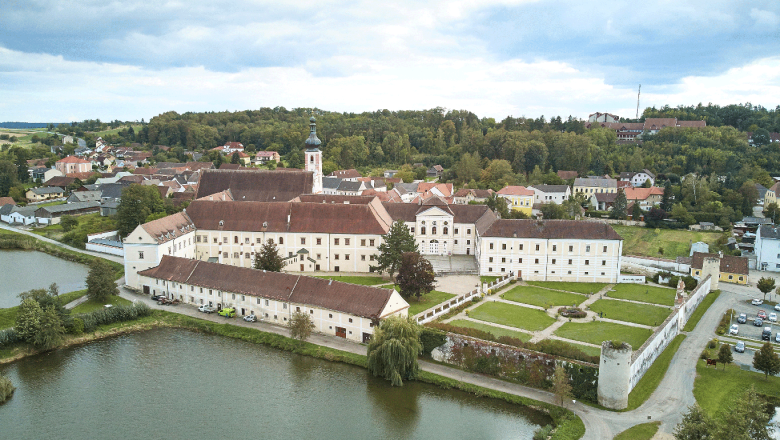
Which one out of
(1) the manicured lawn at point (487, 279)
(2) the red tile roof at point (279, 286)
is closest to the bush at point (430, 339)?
(2) the red tile roof at point (279, 286)

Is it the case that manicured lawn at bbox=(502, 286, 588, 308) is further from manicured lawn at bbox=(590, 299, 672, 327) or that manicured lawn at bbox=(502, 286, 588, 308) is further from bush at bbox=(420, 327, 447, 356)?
bush at bbox=(420, 327, 447, 356)

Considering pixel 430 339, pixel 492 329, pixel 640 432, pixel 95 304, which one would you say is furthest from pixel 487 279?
pixel 95 304

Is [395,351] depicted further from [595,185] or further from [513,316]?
[595,185]

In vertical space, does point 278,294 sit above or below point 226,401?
above

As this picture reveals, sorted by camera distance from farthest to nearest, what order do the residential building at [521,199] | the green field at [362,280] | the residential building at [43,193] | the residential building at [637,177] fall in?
the residential building at [637,177], the residential building at [43,193], the residential building at [521,199], the green field at [362,280]

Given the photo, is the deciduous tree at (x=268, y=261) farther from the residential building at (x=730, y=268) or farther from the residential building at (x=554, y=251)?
the residential building at (x=730, y=268)

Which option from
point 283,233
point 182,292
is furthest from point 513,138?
point 182,292
